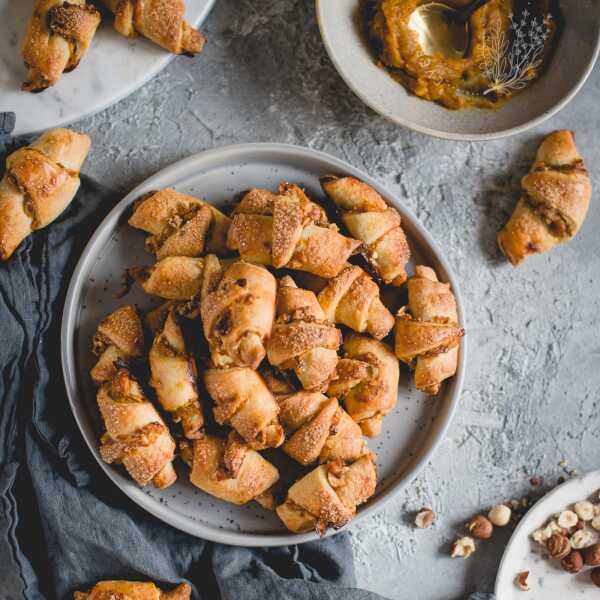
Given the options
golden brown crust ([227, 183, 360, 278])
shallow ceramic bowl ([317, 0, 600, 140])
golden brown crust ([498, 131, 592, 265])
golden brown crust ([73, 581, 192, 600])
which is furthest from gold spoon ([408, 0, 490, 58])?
golden brown crust ([73, 581, 192, 600])

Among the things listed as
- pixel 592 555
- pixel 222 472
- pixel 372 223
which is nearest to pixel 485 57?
pixel 372 223

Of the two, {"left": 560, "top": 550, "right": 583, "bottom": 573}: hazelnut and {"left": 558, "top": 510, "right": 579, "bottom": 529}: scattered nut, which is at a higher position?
{"left": 558, "top": 510, "right": 579, "bottom": 529}: scattered nut

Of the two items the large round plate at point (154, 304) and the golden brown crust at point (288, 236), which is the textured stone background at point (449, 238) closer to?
the large round plate at point (154, 304)

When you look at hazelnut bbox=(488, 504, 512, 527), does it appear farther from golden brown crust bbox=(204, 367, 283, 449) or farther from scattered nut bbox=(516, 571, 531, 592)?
golden brown crust bbox=(204, 367, 283, 449)

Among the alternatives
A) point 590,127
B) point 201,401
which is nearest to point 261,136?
point 201,401

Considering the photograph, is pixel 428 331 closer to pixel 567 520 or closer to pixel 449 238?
pixel 449 238

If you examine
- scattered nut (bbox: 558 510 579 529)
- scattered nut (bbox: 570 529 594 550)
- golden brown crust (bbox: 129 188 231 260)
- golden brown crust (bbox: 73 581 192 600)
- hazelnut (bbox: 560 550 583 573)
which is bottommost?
hazelnut (bbox: 560 550 583 573)
